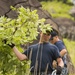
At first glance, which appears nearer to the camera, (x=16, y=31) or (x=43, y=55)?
(x=16, y=31)

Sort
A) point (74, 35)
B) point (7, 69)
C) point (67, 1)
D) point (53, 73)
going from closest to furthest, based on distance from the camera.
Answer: point (7, 69) → point (53, 73) → point (74, 35) → point (67, 1)

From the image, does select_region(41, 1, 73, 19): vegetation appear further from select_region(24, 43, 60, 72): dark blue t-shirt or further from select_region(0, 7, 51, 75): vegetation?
select_region(0, 7, 51, 75): vegetation

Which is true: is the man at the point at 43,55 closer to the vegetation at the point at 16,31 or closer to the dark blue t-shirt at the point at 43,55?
the dark blue t-shirt at the point at 43,55

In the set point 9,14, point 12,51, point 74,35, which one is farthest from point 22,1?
point 74,35

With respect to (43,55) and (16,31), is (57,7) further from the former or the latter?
(16,31)

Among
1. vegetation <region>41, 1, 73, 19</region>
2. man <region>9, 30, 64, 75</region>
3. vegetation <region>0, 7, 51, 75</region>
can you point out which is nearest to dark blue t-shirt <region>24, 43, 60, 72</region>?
Result: man <region>9, 30, 64, 75</region>

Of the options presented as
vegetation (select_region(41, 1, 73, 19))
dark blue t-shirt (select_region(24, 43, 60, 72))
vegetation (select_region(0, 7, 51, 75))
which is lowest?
vegetation (select_region(41, 1, 73, 19))

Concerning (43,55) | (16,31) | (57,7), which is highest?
(16,31)

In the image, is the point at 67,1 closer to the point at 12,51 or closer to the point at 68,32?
the point at 68,32

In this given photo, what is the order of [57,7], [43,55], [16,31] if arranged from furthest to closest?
[57,7], [43,55], [16,31]

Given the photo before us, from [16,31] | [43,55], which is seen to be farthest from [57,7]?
[16,31]

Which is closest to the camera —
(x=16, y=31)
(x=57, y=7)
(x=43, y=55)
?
(x=16, y=31)

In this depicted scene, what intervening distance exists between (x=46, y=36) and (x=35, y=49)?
0.31 m

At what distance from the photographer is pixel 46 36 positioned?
7184 millimetres
